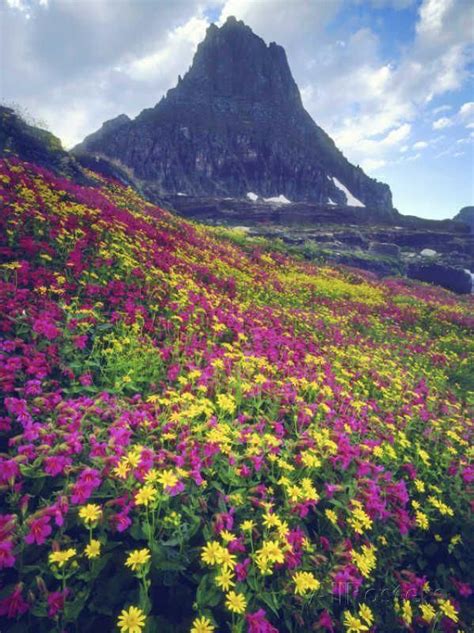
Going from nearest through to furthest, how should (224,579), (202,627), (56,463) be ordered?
(202,627) < (224,579) < (56,463)

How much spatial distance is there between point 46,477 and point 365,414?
4.24 metres

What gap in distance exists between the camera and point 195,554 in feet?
8.76

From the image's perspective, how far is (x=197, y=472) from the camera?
9.75ft

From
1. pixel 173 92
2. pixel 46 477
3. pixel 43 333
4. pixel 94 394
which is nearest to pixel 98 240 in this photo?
pixel 43 333

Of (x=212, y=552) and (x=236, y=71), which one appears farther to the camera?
(x=236, y=71)

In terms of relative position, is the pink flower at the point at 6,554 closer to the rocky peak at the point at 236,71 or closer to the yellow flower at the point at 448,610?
the yellow flower at the point at 448,610

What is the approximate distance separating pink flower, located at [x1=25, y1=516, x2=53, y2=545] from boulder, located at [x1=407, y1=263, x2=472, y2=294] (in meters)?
39.3

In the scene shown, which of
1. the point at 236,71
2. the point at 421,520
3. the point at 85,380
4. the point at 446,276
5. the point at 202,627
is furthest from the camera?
the point at 236,71

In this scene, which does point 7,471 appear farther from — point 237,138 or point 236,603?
point 237,138

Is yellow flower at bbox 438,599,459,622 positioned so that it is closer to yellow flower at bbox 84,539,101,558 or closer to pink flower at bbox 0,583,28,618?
yellow flower at bbox 84,539,101,558

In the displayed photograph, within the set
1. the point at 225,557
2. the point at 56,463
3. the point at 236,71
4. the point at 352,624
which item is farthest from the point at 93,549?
the point at 236,71

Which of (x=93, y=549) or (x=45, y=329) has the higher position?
(x=45, y=329)

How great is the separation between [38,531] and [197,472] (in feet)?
3.86

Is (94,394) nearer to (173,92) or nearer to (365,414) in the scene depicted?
(365,414)
